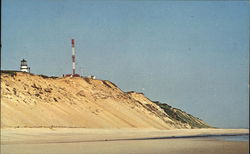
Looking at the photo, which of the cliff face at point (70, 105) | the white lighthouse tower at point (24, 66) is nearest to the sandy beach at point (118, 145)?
the cliff face at point (70, 105)

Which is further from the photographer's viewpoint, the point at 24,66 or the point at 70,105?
the point at 24,66

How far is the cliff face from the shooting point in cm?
5212

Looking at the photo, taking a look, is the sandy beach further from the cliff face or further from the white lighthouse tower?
the white lighthouse tower

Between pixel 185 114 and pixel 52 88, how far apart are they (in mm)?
48139

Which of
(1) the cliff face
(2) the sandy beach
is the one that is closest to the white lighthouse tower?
(1) the cliff face

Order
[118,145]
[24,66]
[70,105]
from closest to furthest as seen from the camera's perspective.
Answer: [118,145] < [70,105] < [24,66]

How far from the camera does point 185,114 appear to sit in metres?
104

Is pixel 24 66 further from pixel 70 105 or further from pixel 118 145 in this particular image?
pixel 118 145

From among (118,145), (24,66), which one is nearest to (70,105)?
(24,66)

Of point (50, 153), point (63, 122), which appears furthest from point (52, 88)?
point (50, 153)

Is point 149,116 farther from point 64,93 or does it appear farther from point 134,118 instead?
point 64,93

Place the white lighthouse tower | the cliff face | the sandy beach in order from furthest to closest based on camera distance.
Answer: the white lighthouse tower → the cliff face → the sandy beach

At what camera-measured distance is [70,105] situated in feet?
205

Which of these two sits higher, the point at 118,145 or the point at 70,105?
the point at 118,145
